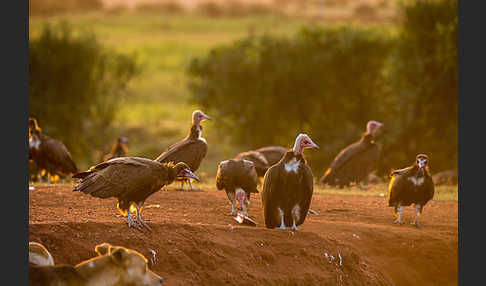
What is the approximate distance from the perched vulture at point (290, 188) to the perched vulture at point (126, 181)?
169 cm

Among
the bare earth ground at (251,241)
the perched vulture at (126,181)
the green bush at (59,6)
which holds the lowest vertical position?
the bare earth ground at (251,241)

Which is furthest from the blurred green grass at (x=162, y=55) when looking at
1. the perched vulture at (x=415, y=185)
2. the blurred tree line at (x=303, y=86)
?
the perched vulture at (x=415, y=185)

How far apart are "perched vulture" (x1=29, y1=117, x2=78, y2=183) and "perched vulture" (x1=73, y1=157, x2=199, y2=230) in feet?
22.8

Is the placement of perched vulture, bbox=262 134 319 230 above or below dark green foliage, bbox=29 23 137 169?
below

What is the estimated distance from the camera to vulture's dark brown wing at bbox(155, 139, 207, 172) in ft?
46.0

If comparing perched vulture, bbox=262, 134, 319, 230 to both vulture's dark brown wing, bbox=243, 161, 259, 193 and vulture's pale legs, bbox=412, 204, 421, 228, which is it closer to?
vulture's dark brown wing, bbox=243, 161, 259, 193

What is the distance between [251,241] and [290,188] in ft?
3.04

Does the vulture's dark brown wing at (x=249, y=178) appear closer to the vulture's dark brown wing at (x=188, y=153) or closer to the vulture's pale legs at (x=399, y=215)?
the vulture's dark brown wing at (x=188, y=153)

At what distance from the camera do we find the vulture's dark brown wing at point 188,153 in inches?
552

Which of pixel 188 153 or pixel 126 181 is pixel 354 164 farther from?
pixel 126 181

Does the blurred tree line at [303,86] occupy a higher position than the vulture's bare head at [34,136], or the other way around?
the blurred tree line at [303,86]

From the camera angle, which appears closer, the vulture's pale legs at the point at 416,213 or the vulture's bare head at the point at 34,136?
the vulture's pale legs at the point at 416,213

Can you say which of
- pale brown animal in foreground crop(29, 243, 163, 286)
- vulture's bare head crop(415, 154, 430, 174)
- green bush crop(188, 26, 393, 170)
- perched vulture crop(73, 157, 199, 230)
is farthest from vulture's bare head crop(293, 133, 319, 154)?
green bush crop(188, 26, 393, 170)

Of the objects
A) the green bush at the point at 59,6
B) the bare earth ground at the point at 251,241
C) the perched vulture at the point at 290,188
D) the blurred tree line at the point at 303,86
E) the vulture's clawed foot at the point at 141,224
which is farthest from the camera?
the green bush at the point at 59,6
